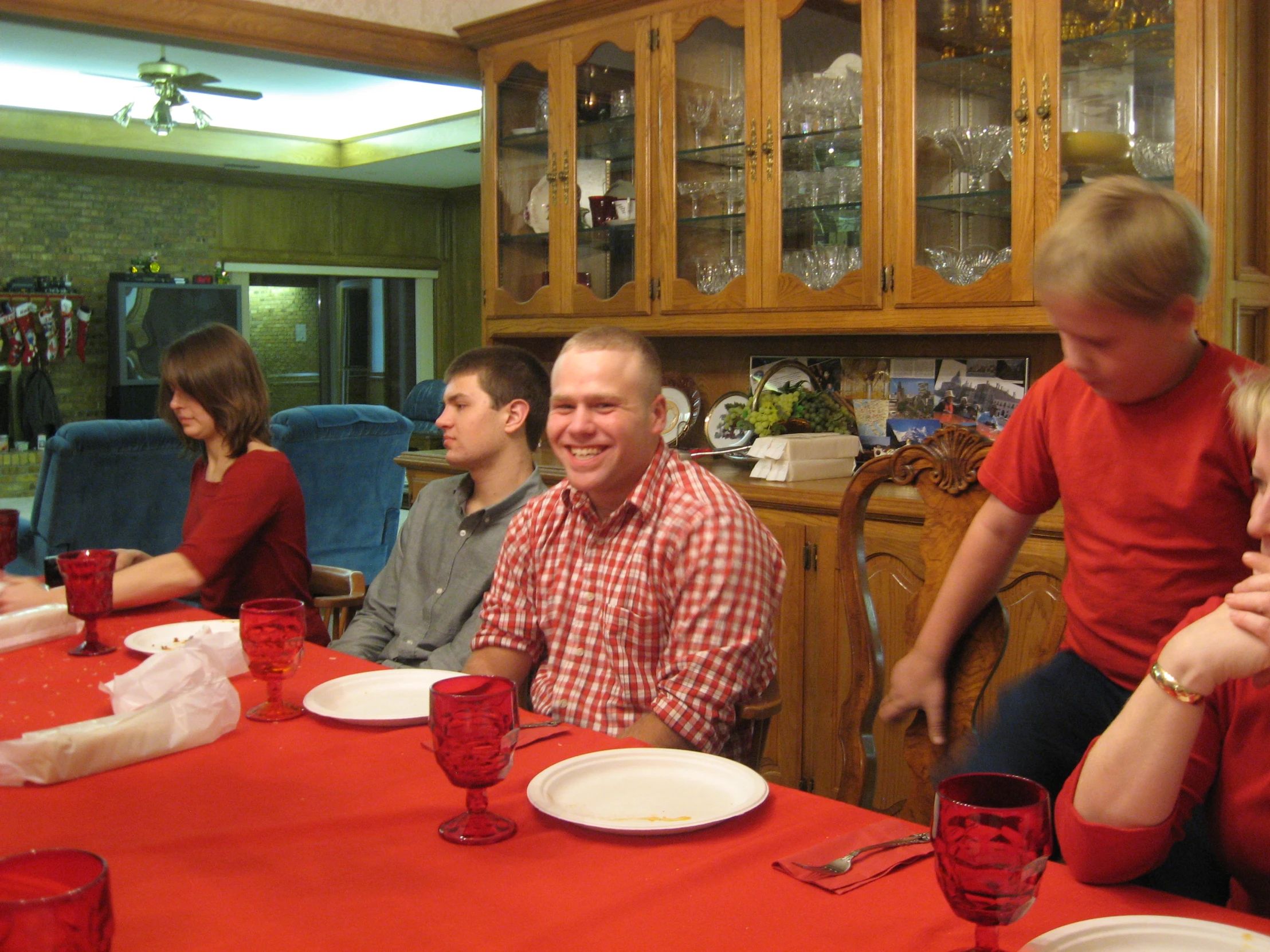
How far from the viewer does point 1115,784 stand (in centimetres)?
102

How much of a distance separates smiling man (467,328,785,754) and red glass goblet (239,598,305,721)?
1.43 feet

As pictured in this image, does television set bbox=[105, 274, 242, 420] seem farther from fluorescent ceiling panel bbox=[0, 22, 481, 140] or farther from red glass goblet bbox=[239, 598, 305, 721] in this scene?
red glass goblet bbox=[239, 598, 305, 721]

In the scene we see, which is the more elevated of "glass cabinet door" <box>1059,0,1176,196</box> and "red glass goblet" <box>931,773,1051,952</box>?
"glass cabinet door" <box>1059,0,1176,196</box>

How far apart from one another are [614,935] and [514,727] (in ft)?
0.77

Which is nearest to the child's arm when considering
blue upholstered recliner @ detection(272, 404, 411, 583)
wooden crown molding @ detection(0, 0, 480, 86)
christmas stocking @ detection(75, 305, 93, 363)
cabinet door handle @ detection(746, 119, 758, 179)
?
cabinet door handle @ detection(746, 119, 758, 179)

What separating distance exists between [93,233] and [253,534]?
25.1 feet

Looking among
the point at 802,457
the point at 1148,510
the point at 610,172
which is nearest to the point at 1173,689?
the point at 1148,510

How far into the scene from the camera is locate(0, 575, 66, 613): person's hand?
2008mm

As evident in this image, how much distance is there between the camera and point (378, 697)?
4.96 feet

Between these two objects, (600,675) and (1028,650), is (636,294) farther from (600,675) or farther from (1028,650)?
(600,675)

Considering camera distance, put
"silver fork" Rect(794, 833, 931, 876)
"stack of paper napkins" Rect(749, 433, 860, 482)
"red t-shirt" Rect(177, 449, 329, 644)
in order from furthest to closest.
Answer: "stack of paper napkins" Rect(749, 433, 860, 482)
"red t-shirt" Rect(177, 449, 329, 644)
"silver fork" Rect(794, 833, 931, 876)

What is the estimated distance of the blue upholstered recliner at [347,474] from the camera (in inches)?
181

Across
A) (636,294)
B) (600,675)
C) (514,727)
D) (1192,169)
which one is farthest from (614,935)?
(636,294)

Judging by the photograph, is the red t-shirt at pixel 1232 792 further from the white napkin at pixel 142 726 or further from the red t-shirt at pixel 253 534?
the red t-shirt at pixel 253 534
